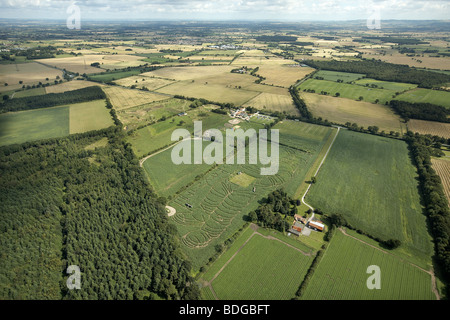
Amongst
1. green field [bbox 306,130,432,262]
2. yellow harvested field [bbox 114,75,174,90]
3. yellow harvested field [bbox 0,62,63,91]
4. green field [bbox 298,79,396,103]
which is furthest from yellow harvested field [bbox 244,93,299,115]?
yellow harvested field [bbox 0,62,63,91]

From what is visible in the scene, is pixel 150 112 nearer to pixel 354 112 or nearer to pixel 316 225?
pixel 316 225

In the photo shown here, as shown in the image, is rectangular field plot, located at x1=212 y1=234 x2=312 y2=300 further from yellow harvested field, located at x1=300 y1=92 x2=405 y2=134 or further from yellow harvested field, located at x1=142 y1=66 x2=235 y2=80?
yellow harvested field, located at x1=142 y1=66 x2=235 y2=80

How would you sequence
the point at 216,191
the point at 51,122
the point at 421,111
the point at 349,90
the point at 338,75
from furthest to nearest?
the point at 338,75 → the point at 349,90 → the point at 421,111 → the point at 51,122 → the point at 216,191

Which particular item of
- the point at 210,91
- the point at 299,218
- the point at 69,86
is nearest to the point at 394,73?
the point at 210,91

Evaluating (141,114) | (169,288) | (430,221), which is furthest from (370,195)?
(141,114)
